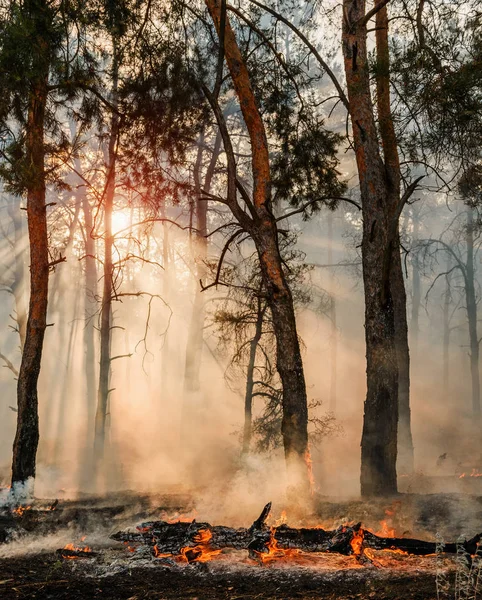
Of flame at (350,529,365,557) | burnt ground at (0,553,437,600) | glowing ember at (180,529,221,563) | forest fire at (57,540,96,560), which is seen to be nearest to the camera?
burnt ground at (0,553,437,600)

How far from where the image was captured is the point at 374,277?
895 cm

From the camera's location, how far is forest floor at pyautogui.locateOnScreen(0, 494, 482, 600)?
5055 mm

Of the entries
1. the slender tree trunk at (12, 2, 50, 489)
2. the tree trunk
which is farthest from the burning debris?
the tree trunk

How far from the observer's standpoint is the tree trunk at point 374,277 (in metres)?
8.78

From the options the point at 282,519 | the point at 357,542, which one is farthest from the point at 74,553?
the point at 357,542

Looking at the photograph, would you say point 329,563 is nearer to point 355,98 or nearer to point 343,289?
point 355,98

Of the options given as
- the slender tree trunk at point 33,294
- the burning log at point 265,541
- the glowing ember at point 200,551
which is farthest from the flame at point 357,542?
the slender tree trunk at point 33,294

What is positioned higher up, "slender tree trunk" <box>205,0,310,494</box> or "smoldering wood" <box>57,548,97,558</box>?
"slender tree trunk" <box>205,0,310,494</box>

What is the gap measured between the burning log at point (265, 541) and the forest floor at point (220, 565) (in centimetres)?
13

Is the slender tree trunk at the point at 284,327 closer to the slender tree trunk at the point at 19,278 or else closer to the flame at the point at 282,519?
the flame at the point at 282,519

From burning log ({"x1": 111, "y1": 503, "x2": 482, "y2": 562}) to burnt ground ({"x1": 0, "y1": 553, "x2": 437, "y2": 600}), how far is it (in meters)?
0.46

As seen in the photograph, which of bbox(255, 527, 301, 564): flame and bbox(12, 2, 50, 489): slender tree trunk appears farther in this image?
bbox(12, 2, 50, 489): slender tree trunk

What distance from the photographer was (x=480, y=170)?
10.7 m

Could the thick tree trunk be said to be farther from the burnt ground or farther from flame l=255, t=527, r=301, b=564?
the burnt ground
